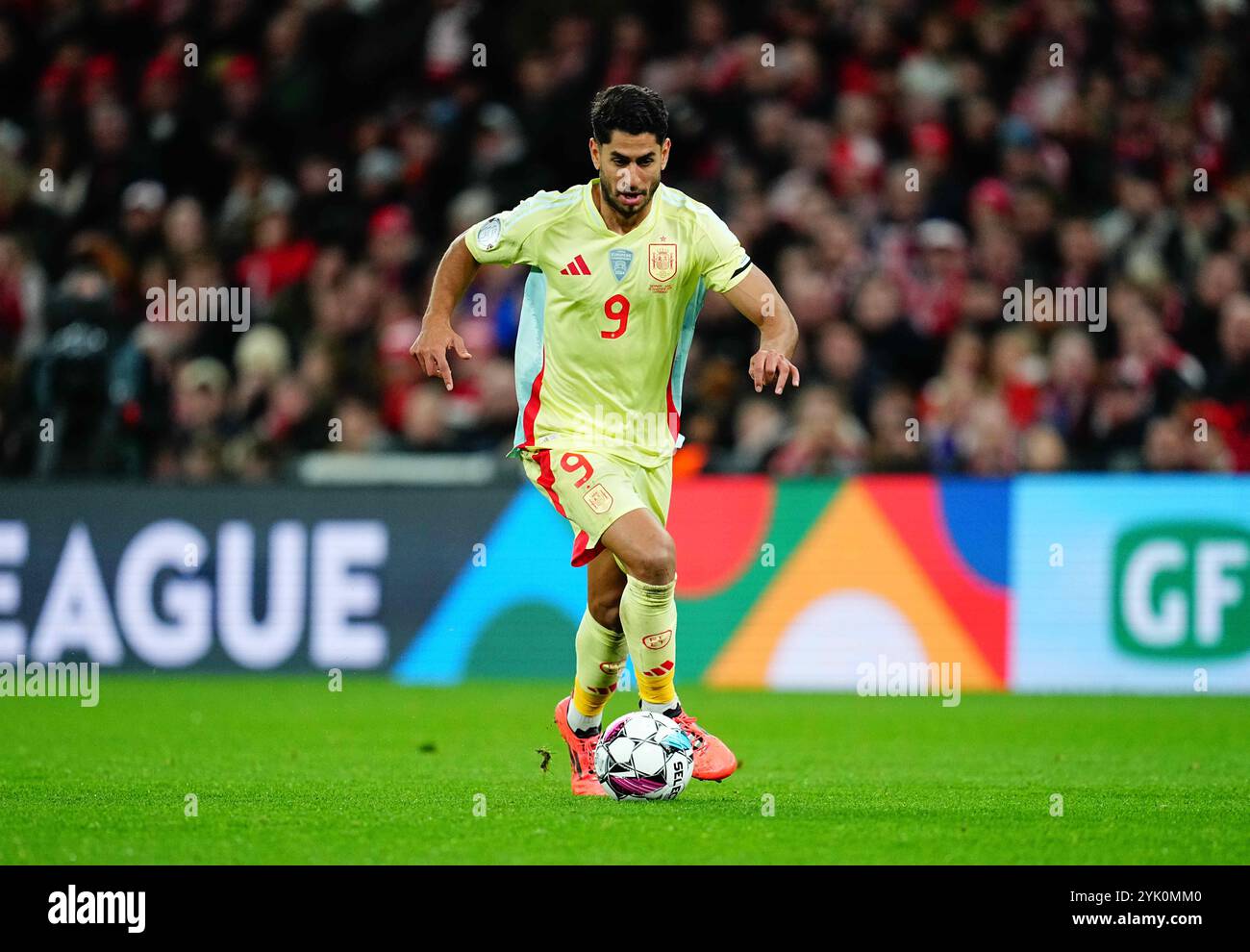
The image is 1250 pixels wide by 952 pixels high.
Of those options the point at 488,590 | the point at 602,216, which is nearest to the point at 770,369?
the point at 602,216

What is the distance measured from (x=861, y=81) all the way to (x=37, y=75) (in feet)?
22.8

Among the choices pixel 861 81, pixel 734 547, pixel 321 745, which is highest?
pixel 861 81

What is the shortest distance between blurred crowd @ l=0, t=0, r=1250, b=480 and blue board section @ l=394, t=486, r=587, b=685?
1.00 meters

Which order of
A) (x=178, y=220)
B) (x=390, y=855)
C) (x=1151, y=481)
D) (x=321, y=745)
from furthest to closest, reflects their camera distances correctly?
(x=178, y=220)
(x=1151, y=481)
(x=321, y=745)
(x=390, y=855)

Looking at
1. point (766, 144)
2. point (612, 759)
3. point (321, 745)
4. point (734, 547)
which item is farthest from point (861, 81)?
point (612, 759)

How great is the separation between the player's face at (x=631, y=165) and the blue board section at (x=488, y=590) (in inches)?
223

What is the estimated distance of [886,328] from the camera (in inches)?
553

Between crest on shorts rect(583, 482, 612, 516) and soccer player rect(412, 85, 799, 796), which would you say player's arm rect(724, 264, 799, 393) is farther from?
crest on shorts rect(583, 482, 612, 516)

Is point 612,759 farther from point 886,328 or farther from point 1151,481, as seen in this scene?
point 886,328

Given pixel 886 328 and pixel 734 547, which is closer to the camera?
pixel 734 547

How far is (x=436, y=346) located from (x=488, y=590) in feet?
18.9

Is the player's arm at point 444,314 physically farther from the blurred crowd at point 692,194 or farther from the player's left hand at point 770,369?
the blurred crowd at point 692,194

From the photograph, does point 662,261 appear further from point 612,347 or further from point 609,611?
point 609,611

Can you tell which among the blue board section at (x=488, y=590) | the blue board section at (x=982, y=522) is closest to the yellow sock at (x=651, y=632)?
the blue board section at (x=488, y=590)
